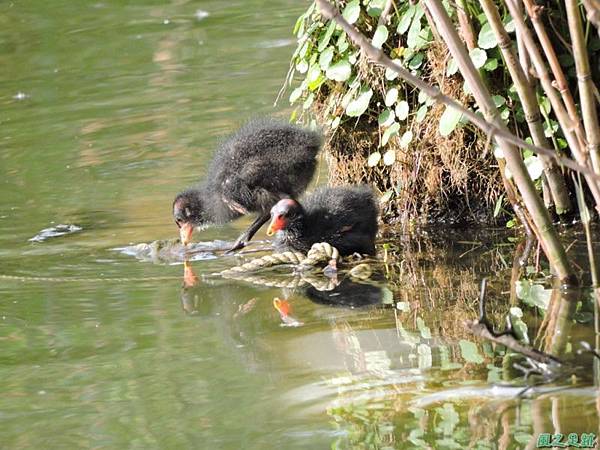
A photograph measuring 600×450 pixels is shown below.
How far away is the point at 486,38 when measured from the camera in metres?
5.07

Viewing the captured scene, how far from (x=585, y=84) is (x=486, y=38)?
3.93 ft

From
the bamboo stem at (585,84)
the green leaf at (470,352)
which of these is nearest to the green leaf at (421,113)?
the bamboo stem at (585,84)

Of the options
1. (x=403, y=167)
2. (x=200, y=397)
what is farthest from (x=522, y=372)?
(x=403, y=167)

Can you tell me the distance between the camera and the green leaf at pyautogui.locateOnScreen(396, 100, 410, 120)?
227 inches

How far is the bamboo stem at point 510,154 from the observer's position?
3777 mm

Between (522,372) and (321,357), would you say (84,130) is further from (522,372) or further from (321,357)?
(522,372)

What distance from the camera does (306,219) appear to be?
5754 mm

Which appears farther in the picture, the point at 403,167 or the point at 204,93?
the point at 204,93

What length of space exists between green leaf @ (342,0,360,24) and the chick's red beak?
38.6 inches

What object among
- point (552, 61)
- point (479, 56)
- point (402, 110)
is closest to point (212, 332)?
point (552, 61)

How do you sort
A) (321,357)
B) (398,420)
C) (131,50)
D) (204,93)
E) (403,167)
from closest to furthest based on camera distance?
(398,420) < (321,357) < (403,167) < (204,93) < (131,50)

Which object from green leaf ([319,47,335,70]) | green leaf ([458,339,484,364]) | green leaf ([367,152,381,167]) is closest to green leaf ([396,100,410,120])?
green leaf ([367,152,381,167])

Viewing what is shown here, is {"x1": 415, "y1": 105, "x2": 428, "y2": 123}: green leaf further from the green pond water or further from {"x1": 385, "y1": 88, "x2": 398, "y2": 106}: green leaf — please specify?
the green pond water

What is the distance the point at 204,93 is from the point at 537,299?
5.12m
